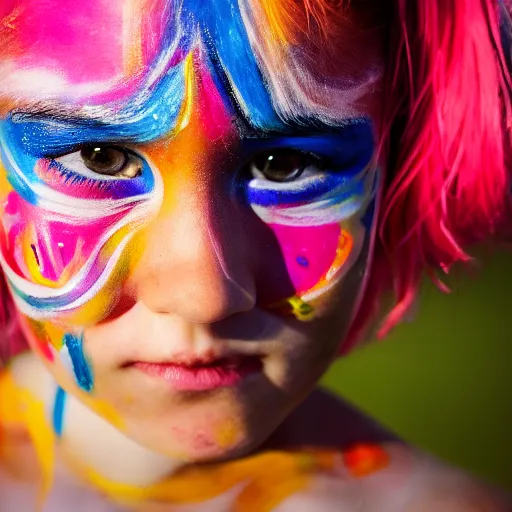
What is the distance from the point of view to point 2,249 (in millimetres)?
764

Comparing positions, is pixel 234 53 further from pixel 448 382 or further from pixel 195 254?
pixel 448 382

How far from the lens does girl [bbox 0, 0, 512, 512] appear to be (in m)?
0.67

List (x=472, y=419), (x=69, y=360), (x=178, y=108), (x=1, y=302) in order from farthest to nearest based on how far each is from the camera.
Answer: (x=472, y=419), (x=1, y=302), (x=69, y=360), (x=178, y=108)

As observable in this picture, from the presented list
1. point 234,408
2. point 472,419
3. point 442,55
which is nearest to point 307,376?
point 234,408

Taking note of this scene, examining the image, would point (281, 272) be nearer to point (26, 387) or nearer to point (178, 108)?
point (178, 108)

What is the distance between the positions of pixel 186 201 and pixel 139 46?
0.13m

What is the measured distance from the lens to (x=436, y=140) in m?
0.82

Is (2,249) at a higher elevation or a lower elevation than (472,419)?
higher

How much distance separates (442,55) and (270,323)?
0.31m

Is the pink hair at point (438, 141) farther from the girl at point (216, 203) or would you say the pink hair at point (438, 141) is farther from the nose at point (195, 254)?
the nose at point (195, 254)

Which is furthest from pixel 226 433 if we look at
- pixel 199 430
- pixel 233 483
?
pixel 233 483

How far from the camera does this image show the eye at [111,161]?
0.70 meters

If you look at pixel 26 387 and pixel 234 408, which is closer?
pixel 234 408

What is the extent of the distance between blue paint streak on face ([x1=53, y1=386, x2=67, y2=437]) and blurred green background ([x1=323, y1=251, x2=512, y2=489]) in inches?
22.7
